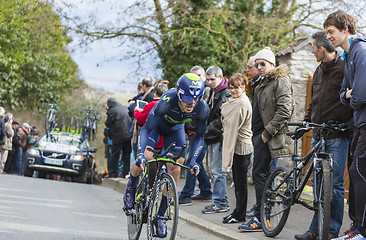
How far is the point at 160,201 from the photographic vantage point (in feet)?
18.6

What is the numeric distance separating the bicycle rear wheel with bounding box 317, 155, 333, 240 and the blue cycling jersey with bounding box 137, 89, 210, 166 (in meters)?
1.36

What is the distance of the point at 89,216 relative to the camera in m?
8.88

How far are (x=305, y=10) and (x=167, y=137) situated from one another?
53.6ft

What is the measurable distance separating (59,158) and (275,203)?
489 inches

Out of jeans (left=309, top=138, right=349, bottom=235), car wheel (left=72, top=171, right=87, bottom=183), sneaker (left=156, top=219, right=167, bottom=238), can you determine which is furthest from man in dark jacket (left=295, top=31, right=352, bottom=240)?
car wheel (left=72, top=171, right=87, bottom=183)

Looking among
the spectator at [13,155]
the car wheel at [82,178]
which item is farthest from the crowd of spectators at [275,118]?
the spectator at [13,155]

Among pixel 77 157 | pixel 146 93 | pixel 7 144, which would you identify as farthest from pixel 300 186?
pixel 7 144

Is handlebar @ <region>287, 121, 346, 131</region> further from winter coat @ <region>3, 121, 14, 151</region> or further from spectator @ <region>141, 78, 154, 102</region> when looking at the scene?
winter coat @ <region>3, 121, 14, 151</region>

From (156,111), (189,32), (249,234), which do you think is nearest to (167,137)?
(156,111)

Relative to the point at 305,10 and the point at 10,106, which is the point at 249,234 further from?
the point at 10,106

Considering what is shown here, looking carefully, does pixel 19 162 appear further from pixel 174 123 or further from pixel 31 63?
pixel 174 123

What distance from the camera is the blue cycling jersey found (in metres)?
6.14

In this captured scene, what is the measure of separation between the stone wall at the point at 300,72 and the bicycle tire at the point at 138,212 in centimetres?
565

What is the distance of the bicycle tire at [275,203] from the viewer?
6.64 m
